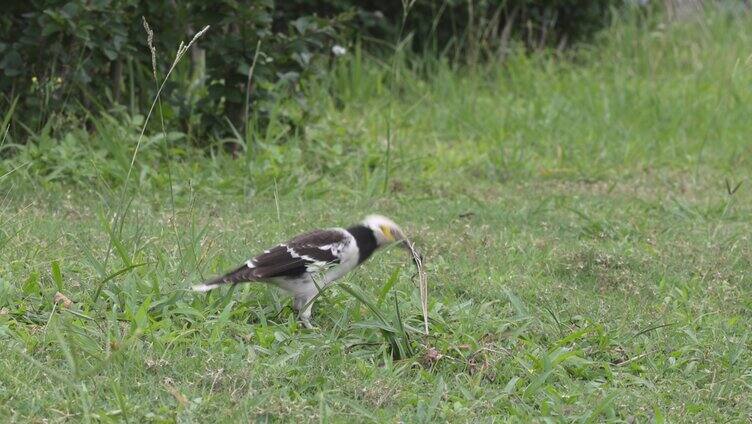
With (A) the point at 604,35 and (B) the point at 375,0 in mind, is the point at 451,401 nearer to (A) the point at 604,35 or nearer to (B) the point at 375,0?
(B) the point at 375,0

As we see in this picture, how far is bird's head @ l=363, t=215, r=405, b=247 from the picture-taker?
5.36 m

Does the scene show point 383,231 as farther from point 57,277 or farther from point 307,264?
point 57,277

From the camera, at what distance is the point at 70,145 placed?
758cm


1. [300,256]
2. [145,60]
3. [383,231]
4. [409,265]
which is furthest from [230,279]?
[145,60]

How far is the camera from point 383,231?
539 centimetres

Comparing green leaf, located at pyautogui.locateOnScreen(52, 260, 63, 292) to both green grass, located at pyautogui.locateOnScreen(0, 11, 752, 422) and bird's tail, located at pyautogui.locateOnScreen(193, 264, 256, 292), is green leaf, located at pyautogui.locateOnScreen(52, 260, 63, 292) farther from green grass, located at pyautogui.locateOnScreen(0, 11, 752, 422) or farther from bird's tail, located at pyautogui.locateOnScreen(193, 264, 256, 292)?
bird's tail, located at pyautogui.locateOnScreen(193, 264, 256, 292)

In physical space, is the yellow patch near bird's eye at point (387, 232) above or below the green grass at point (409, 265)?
above

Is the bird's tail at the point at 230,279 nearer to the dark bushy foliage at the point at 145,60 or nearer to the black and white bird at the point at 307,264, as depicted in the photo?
the black and white bird at the point at 307,264

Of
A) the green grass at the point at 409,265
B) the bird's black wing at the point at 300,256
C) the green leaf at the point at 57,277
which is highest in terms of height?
the bird's black wing at the point at 300,256

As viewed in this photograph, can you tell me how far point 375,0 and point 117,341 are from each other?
706cm

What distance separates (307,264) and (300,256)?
5cm

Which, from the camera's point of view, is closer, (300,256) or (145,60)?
(300,256)

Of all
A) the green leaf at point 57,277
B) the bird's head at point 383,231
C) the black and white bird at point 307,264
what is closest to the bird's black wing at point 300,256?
the black and white bird at point 307,264

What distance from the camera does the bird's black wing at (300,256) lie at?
4.95 m
